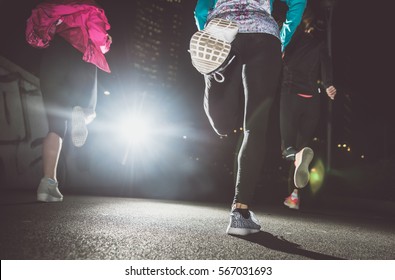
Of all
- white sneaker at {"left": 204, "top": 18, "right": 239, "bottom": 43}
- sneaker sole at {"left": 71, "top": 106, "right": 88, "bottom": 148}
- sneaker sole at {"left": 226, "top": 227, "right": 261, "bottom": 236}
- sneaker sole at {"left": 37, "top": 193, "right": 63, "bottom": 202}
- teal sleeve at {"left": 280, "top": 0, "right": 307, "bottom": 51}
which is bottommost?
sneaker sole at {"left": 37, "top": 193, "right": 63, "bottom": 202}

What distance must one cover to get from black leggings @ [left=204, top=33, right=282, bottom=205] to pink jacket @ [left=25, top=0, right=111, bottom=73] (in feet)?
5.60

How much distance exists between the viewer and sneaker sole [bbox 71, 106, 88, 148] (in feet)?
12.8

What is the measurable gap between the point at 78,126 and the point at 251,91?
207 centimetres

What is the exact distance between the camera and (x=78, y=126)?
3.90 metres

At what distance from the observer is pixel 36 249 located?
178 cm

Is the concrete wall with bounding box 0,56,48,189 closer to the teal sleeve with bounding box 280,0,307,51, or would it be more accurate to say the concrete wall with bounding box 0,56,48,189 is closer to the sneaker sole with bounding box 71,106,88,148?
the sneaker sole with bounding box 71,106,88,148

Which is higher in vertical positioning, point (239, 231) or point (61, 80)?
point (61, 80)

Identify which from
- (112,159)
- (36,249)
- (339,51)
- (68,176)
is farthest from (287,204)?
(339,51)

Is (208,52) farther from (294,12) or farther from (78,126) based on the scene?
(78,126)

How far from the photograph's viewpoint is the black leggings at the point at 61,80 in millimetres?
3781

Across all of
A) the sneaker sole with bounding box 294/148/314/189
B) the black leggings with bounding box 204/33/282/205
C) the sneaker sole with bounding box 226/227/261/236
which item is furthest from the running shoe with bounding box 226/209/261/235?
the sneaker sole with bounding box 294/148/314/189

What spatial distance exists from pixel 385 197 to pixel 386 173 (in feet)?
1.93

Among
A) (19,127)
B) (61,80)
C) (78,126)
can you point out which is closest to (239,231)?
(78,126)
